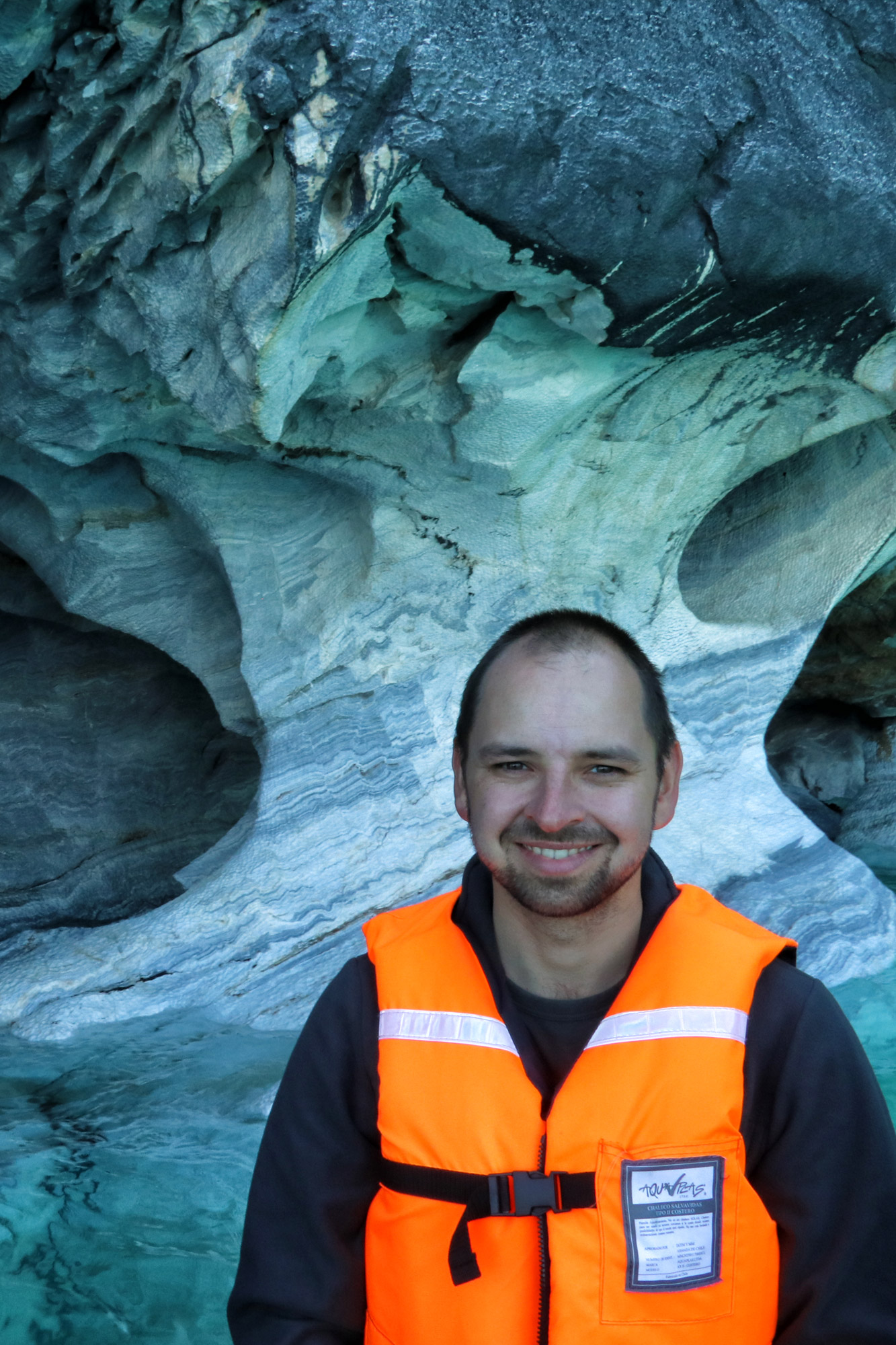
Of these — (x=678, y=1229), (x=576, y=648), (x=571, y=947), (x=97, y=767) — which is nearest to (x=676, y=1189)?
(x=678, y=1229)

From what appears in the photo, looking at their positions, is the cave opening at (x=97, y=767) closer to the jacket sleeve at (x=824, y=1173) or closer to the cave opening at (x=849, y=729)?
the cave opening at (x=849, y=729)

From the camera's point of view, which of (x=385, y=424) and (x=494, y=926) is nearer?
(x=494, y=926)

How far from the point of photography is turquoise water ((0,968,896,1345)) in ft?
6.75

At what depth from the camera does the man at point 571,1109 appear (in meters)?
1.23

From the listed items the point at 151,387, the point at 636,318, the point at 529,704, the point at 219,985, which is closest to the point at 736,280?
the point at 636,318

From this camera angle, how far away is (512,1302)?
1247 millimetres

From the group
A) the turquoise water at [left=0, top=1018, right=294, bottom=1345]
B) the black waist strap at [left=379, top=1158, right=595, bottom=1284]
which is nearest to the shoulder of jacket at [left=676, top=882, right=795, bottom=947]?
the black waist strap at [left=379, top=1158, right=595, bottom=1284]

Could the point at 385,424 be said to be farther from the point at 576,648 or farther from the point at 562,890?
the point at 562,890

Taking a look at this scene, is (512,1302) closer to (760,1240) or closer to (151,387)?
(760,1240)

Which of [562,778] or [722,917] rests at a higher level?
[562,778]

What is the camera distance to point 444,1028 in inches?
54.9

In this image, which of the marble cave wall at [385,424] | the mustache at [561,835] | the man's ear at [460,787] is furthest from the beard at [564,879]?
the marble cave wall at [385,424]

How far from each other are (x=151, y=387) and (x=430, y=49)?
42.9 inches

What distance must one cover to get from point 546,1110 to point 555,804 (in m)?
0.36
